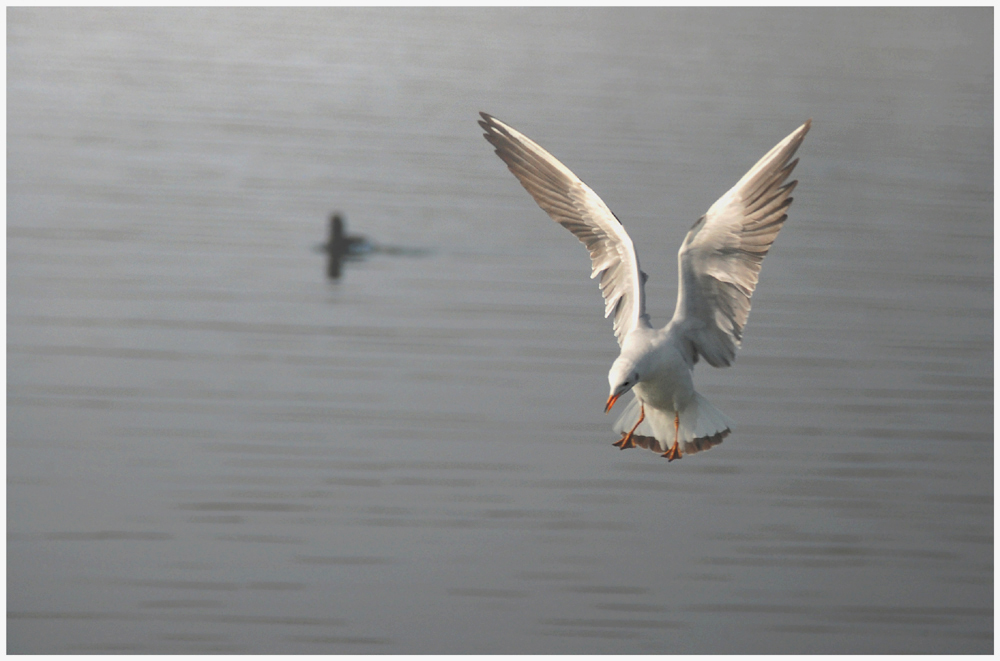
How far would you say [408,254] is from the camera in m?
5.36

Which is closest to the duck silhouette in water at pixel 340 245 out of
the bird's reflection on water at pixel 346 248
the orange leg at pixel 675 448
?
the bird's reflection on water at pixel 346 248

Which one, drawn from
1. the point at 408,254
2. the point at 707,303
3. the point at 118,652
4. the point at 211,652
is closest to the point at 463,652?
the point at 211,652

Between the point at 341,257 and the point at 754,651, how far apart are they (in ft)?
9.39

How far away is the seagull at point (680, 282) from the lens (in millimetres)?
2652

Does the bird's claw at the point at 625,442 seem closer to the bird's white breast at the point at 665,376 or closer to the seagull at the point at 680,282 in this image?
the seagull at the point at 680,282

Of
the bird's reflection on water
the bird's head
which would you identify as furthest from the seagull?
the bird's reflection on water

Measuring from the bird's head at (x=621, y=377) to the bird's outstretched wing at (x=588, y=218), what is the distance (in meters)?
0.19

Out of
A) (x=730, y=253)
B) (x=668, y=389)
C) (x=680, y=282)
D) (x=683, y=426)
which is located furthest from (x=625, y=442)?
(x=730, y=253)

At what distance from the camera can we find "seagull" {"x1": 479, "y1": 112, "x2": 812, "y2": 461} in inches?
104

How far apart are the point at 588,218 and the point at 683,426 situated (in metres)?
0.57

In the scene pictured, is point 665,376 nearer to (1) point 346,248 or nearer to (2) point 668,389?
(2) point 668,389

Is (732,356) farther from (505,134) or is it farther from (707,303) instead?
(505,134)

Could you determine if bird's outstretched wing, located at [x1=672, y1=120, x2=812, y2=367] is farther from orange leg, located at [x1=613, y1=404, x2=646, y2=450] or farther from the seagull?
orange leg, located at [x1=613, y1=404, x2=646, y2=450]

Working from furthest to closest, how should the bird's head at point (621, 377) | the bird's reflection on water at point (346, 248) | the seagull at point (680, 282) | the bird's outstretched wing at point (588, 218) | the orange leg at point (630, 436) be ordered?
the bird's reflection on water at point (346, 248), the orange leg at point (630, 436), the bird's outstretched wing at point (588, 218), the seagull at point (680, 282), the bird's head at point (621, 377)
